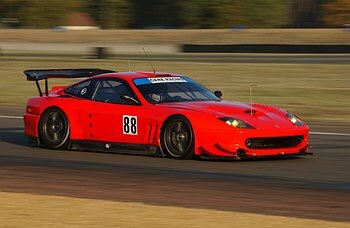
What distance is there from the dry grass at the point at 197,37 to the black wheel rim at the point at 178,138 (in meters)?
40.8

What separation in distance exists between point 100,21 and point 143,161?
10493 cm

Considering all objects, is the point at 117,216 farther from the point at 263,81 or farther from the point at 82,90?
the point at 263,81

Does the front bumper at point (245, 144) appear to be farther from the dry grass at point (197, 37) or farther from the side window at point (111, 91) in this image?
the dry grass at point (197, 37)

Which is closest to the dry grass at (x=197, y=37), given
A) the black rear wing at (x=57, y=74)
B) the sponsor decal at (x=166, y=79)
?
the black rear wing at (x=57, y=74)

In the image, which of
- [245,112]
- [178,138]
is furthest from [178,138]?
[245,112]

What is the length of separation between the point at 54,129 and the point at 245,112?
2.91 meters

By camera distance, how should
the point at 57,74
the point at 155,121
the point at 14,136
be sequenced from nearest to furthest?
the point at 155,121
the point at 57,74
the point at 14,136

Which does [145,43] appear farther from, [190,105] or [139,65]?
[190,105]

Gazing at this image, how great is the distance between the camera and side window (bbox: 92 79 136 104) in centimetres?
1229

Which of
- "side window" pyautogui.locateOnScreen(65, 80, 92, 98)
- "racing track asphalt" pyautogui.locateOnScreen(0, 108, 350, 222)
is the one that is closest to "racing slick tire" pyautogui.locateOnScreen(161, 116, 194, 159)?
"racing track asphalt" pyautogui.locateOnScreen(0, 108, 350, 222)

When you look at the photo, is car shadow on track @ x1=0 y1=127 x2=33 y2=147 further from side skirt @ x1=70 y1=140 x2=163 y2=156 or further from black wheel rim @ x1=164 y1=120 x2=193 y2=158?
black wheel rim @ x1=164 y1=120 x2=193 y2=158

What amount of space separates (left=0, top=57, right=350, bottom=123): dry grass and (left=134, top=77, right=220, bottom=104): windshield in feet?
19.1

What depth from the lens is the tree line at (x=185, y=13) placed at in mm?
100125

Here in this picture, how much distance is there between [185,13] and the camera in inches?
4156
